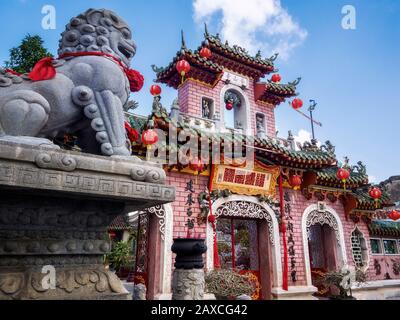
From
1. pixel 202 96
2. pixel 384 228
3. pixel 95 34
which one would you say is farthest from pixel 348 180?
pixel 95 34

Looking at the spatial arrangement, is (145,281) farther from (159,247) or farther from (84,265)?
(84,265)

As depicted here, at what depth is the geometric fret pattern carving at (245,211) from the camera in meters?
8.68

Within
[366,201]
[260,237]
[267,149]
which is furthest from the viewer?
[366,201]

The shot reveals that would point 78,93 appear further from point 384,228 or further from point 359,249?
point 384,228

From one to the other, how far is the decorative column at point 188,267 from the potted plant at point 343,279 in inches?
320

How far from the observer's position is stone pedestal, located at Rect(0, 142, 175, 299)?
6.11 feet

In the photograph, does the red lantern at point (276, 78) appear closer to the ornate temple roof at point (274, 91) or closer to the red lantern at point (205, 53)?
the ornate temple roof at point (274, 91)

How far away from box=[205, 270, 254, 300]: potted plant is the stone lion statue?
518 cm

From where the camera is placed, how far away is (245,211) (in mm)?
8992

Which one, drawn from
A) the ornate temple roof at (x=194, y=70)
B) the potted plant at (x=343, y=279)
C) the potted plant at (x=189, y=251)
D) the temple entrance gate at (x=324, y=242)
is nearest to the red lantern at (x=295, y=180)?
the temple entrance gate at (x=324, y=242)

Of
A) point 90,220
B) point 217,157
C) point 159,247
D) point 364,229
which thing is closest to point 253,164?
point 217,157

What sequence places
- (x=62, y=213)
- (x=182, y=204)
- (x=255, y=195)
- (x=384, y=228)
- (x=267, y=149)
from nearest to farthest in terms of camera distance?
(x=62, y=213), (x=182, y=204), (x=267, y=149), (x=255, y=195), (x=384, y=228)

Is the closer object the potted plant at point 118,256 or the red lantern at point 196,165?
the red lantern at point 196,165

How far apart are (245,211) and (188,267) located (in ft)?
20.3
